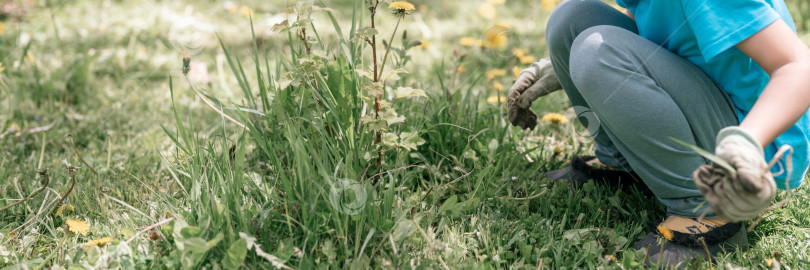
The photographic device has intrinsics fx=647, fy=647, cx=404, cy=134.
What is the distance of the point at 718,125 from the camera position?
1.42 meters

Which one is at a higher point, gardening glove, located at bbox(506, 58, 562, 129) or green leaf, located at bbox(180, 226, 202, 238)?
gardening glove, located at bbox(506, 58, 562, 129)

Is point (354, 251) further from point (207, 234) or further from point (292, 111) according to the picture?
point (292, 111)

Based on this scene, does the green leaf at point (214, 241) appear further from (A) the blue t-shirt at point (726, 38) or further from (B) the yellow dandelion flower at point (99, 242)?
(A) the blue t-shirt at point (726, 38)

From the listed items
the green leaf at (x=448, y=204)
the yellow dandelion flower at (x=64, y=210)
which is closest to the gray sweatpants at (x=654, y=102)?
the green leaf at (x=448, y=204)

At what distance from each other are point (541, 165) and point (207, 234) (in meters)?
0.98

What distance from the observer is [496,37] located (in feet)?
9.52

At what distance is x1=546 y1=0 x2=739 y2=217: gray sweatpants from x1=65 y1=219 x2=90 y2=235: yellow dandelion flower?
114 cm

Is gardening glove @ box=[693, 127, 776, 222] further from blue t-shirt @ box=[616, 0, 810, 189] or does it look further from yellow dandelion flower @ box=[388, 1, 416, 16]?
yellow dandelion flower @ box=[388, 1, 416, 16]

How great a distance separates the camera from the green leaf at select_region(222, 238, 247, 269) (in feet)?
4.11

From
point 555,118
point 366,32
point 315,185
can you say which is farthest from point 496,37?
point 315,185

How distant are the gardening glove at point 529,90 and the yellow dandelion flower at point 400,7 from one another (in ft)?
1.48

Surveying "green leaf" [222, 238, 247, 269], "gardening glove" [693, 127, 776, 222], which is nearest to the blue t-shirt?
"gardening glove" [693, 127, 776, 222]

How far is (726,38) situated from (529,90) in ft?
1.89

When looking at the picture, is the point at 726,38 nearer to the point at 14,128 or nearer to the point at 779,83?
the point at 779,83
